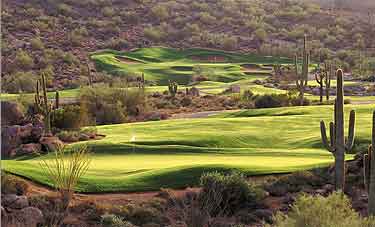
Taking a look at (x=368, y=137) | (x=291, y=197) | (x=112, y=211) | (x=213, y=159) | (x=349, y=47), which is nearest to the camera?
(x=112, y=211)

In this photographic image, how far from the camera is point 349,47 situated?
10669cm

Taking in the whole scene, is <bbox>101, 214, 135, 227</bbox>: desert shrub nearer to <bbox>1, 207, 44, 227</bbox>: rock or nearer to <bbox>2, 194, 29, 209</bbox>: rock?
<bbox>1, 207, 44, 227</bbox>: rock

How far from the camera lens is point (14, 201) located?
17.8 meters

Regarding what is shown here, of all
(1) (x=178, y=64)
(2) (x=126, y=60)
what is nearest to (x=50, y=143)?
(1) (x=178, y=64)

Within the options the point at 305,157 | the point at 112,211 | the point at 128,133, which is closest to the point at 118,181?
the point at 112,211

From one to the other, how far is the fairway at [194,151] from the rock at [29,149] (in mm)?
801

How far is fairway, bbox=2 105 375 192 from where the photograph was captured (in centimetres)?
2091

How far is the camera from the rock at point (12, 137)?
26.7 m

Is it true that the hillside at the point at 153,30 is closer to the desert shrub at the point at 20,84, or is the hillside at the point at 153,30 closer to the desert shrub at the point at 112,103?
→ the desert shrub at the point at 20,84

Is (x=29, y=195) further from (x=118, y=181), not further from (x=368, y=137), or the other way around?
(x=368, y=137)

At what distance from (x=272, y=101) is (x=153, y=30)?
64.7m

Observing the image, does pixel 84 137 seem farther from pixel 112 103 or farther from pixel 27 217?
pixel 112 103

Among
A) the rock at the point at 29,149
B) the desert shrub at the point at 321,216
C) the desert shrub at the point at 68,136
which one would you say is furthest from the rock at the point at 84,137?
the desert shrub at the point at 321,216

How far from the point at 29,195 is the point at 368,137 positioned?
15155 millimetres
